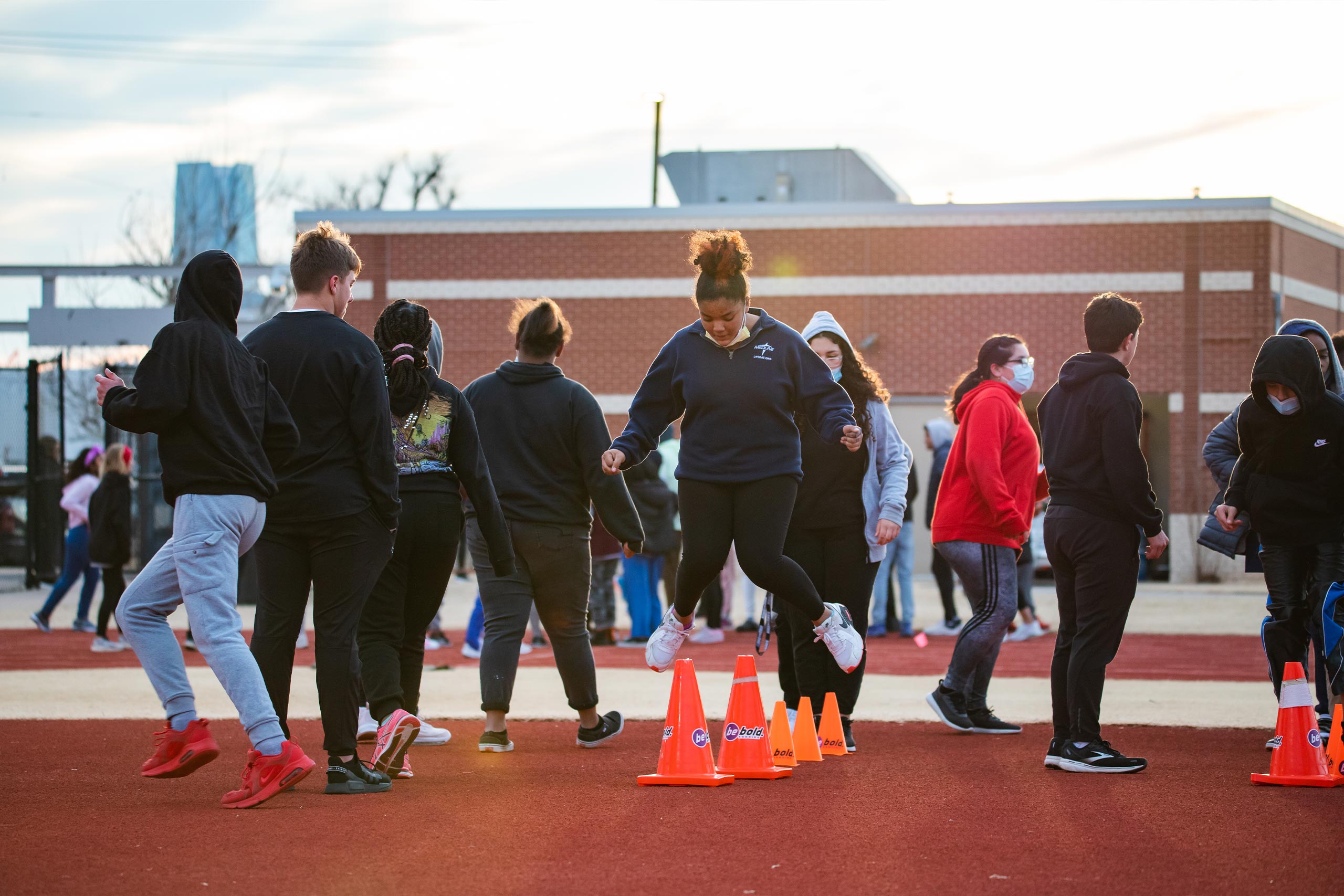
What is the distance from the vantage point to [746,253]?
582 centimetres

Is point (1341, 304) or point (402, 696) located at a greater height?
point (1341, 304)

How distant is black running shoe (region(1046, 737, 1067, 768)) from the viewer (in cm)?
579

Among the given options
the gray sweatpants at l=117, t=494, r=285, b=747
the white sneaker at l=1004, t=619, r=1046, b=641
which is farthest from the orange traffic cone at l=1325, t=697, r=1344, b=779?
the white sneaker at l=1004, t=619, r=1046, b=641

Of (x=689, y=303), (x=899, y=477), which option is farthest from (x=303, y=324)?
(x=689, y=303)

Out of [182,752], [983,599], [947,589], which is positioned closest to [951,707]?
[983,599]

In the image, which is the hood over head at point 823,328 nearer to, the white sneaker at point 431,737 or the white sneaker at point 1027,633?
the white sneaker at point 431,737

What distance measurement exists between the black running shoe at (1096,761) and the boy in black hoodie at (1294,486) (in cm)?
111

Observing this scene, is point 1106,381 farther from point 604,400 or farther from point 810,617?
point 604,400

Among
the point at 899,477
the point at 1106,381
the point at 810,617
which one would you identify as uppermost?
the point at 1106,381

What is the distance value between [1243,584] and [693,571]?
67.7 feet

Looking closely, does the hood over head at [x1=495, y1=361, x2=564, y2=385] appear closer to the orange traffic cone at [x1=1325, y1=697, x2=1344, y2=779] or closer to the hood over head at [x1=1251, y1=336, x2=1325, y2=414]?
the hood over head at [x1=1251, y1=336, x2=1325, y2=414]

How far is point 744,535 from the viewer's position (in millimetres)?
5668

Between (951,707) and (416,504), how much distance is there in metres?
2.86

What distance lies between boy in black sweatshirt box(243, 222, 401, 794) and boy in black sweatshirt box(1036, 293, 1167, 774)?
2.80m
